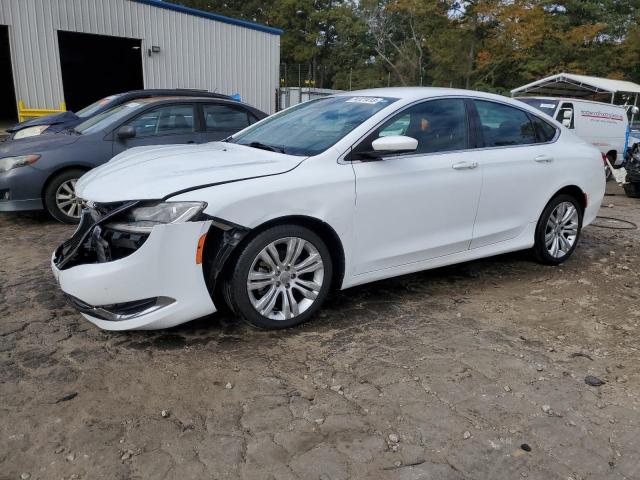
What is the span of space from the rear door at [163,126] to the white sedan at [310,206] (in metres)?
2.30

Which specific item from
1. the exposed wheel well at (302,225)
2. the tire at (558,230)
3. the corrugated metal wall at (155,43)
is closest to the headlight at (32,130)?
the exposed wheel well at (302,225)

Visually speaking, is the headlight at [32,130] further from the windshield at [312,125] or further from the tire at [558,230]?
the tire at [558,230]

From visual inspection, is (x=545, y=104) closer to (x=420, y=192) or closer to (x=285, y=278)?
(x=420, y=192)

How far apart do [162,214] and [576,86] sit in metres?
18.6

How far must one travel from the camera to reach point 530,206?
4559mm

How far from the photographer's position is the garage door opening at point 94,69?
2073 centimetres

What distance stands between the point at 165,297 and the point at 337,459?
1.33m

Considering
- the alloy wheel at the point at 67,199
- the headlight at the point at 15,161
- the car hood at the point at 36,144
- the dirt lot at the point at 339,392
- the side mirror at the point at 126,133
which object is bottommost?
the dirt lot at the point at 339,392

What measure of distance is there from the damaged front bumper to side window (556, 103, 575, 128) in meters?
10.6

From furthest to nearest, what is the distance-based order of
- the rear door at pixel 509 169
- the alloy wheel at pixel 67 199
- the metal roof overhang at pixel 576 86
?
the metal roof overhang at pixel 576 86
the alloy wheel at pixel 67 199
the rear door at pixel 509 169

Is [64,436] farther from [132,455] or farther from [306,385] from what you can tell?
[306,385]

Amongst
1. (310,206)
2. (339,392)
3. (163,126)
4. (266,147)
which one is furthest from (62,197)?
(339,392)

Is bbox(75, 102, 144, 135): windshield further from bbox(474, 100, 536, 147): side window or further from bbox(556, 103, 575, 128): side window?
bbox(556, 103, 575, 128): side window

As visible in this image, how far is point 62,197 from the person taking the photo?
596 cm
